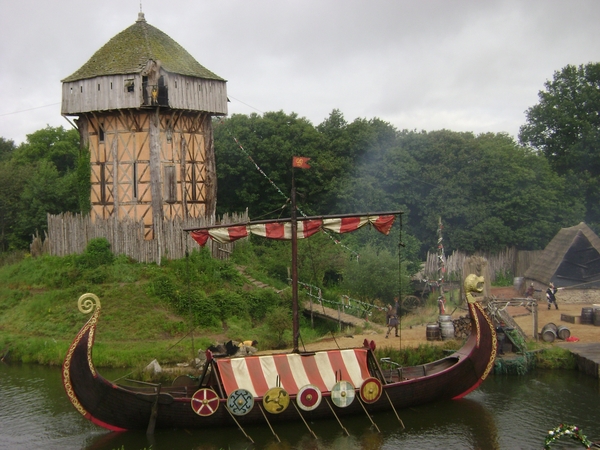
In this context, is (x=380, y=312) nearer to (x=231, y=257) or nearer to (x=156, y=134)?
(x=231, y=257)

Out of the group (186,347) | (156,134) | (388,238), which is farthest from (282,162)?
(186,347)

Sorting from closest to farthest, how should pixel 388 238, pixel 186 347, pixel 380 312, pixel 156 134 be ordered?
pixel 186 347 < pixel 380 312 < pixel 156 134 < pixel 388 238

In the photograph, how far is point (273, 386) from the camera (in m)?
18.6

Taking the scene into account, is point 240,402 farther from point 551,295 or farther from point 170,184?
point 551,295

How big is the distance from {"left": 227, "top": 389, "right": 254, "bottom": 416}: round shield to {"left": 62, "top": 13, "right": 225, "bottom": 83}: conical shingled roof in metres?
18.9

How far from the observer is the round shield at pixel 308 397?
18.1m

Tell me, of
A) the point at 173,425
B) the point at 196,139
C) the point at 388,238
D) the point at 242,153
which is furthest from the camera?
the point at 242,153

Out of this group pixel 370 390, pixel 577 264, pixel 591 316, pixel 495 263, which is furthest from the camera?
pixel 495 263

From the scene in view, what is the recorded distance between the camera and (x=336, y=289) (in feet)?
112

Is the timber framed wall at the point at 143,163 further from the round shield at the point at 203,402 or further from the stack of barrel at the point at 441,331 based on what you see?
the round shield at the point at 203,402

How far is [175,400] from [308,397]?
10.9 feet

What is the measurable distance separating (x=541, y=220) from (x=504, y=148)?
5.10 meters

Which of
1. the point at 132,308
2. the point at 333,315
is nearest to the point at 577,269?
the point at 333,315

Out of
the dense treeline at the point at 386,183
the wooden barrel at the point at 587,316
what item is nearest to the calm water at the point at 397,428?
the wooden barrel at the point at 587,316
